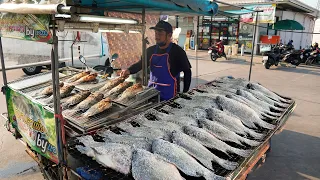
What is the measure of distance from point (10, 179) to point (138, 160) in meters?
2.78

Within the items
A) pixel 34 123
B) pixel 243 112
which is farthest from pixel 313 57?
pixel 34 123

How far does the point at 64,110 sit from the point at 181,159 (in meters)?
1.69

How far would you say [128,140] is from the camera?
204 cm

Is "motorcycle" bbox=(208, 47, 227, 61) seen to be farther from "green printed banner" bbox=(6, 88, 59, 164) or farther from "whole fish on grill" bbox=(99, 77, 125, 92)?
"green printed banner" bbox=(6, 88, 59, 164)

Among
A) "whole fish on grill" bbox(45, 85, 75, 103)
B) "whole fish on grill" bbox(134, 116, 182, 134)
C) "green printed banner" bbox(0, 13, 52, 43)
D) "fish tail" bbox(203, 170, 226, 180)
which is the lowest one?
"fish tail" bbox(203, 170, 226, 180)

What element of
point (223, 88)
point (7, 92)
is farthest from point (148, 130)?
point (7, 92)

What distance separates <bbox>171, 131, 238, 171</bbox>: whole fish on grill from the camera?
1.97m

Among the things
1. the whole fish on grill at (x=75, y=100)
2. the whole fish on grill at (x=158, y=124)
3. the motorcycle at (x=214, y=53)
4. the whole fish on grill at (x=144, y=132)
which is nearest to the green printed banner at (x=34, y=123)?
the whole fish on grill at (x=75, y=100)

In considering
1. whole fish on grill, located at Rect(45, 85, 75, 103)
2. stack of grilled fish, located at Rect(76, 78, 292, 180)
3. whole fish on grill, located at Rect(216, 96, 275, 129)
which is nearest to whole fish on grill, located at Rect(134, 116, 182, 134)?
stack of grilled fish, located at Rect(76, 78, 292, 180)

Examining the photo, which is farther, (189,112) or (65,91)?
(65,91)

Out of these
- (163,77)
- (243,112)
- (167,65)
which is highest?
(167,65)

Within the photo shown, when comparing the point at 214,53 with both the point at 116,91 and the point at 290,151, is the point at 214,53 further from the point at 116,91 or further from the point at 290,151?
the point at 116,91

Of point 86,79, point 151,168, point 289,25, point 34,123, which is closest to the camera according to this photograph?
point 151,168

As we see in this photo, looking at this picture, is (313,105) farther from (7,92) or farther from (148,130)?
(7,92)
